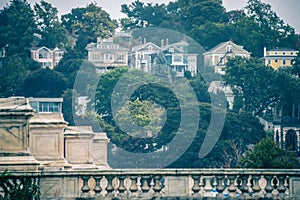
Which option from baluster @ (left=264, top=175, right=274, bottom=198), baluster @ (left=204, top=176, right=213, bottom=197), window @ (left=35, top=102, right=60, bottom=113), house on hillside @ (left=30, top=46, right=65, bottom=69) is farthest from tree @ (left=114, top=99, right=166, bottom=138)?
baluster @ (left=264, top=175, right=274, bottom=198)

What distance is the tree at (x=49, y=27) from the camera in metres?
156

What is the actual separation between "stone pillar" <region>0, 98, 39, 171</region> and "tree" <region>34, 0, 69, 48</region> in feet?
454

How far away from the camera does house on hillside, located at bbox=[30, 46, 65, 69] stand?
150m

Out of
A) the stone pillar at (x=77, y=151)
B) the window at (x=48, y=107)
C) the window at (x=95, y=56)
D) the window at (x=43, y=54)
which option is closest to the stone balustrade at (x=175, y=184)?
the stone pillar at (x=77, y=151)

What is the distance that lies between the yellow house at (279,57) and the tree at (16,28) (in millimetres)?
25188

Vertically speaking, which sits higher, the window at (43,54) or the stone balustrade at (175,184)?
the window at (43,54)

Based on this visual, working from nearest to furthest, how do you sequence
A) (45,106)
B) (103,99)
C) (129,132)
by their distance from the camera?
1. (45,106)
2. (129,132)
3. (103,99)

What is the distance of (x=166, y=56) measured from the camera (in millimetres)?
158750

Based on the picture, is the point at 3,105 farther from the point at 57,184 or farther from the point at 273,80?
the point at 273,80

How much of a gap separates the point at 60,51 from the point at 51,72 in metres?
29.8

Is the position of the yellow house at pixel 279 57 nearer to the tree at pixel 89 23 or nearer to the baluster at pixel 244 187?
the tree at pixel 89 23

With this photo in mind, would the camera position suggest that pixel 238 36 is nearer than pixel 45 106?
No

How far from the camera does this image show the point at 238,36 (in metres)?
163

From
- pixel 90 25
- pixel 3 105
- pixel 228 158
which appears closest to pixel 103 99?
pixel 228 158
